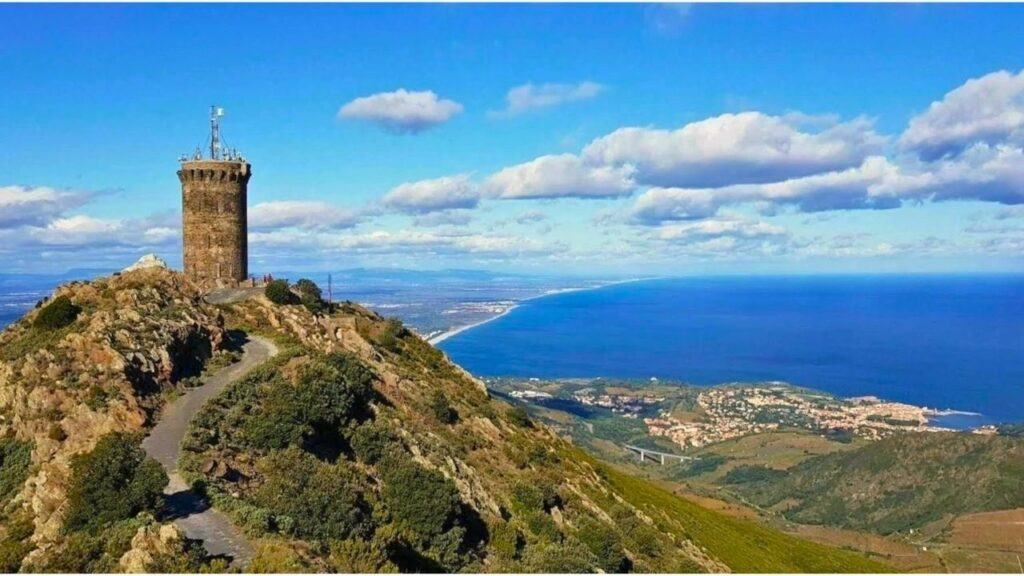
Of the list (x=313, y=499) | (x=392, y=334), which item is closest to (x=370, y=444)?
(x=313, y=499)

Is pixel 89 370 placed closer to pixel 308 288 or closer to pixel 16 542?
pixel 16 542

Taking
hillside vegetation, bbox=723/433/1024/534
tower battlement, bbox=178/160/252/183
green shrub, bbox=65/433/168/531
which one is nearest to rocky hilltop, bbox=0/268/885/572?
green shrub, bbox=65/433/168/531

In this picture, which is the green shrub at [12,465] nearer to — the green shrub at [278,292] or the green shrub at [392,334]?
the green shrub at [278,292]

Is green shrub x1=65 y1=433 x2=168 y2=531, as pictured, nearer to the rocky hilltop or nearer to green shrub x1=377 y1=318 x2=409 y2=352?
the rocky hilltop

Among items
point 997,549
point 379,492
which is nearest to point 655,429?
point 997,549

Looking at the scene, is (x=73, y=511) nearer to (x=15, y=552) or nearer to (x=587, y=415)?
(x=15, y=552)

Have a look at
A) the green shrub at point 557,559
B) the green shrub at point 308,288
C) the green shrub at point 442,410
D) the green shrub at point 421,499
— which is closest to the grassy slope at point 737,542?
the green shrub at point 442,410
